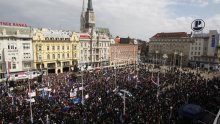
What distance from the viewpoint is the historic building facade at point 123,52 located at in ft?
262

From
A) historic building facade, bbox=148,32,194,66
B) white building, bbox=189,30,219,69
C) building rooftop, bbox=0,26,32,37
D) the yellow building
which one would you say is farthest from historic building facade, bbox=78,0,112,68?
white building, bbox=189,30,219,69

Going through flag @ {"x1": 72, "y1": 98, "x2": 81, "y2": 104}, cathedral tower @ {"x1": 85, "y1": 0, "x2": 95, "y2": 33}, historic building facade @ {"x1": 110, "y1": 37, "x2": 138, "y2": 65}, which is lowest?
flag @ {"x1": 72, "y1": 98, "x2": 81, "y2": 104}

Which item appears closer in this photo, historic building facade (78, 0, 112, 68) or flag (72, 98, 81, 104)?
flag (72, 98, 81, 104)

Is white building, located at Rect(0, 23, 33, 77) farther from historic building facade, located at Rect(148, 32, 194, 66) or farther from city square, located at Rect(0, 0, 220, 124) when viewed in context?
historic building facade, located at Rect(148, 32, 194, 66)

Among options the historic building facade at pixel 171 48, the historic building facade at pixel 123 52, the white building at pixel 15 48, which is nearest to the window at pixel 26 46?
the white building at pixel 15 48

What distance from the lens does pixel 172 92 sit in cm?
3097

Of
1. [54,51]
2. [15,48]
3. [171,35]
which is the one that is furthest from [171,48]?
[15,48]

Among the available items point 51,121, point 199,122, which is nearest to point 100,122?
point 51,121

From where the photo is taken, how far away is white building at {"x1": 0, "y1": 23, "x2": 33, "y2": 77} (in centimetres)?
4566

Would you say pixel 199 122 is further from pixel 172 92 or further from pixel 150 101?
pixel 172 92

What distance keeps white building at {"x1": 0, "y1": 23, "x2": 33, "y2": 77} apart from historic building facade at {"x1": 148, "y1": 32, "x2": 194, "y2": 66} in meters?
53.7

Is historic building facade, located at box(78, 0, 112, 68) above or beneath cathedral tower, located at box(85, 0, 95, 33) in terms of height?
beneath

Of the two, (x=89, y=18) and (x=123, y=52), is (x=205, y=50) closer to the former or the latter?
(x=123, y=52)

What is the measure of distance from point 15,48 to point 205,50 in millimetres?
65972
